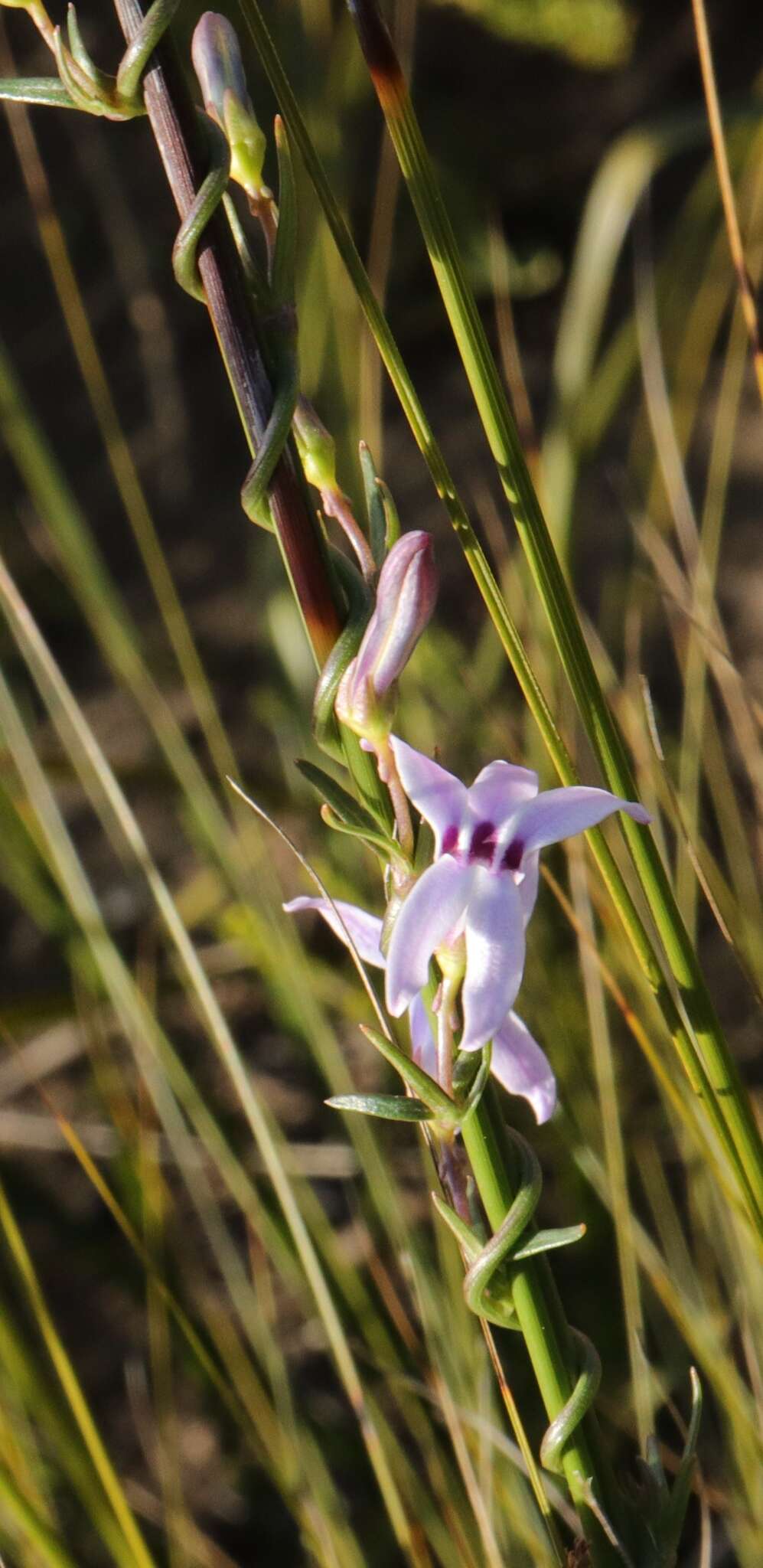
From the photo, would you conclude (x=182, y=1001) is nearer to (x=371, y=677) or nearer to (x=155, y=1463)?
(x=155, y=1463)

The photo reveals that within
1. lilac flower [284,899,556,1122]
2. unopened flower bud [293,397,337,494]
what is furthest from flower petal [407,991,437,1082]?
unopened flower bud [293,397,337,494]

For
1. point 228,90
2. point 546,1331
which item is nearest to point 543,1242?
point 546,1331

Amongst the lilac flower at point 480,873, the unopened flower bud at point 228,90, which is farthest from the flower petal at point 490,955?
the unopened flower bud at point 228,90

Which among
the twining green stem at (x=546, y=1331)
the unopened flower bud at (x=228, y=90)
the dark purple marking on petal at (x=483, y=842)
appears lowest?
the twining green stem at (x=546, y=1331)

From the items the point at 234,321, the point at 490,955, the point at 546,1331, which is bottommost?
the point at 546,1331

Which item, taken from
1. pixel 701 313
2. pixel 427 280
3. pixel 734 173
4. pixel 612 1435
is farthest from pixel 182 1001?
pixel 427 280

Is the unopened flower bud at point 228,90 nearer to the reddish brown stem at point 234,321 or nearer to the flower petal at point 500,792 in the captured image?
the reddish brown stem at point 234,321

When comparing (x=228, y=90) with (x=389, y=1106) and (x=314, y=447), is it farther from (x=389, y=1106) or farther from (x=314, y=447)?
(x=389, y=1106)
